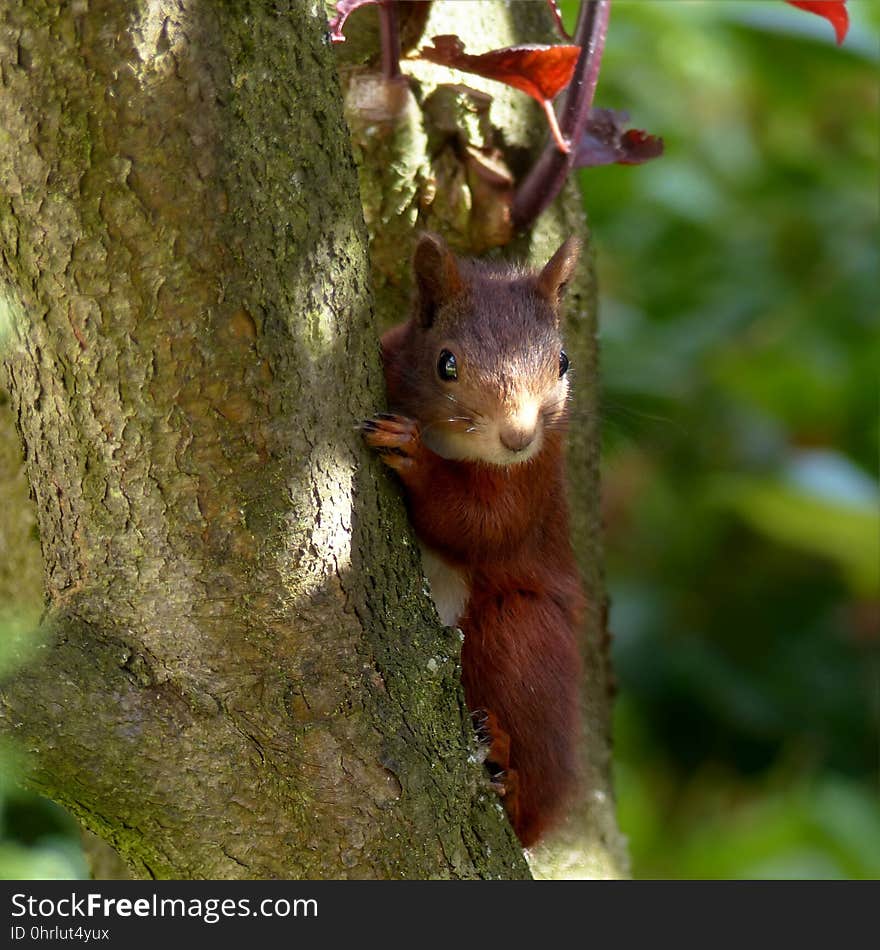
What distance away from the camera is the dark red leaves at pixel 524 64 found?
1829 mm

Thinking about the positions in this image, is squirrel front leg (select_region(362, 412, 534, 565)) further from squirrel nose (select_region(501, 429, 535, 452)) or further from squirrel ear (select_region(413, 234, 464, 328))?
squirrel ear (select_region(413, 234, 464, 328))

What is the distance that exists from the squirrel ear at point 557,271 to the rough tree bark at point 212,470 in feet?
1.77

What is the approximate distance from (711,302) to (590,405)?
1551 millimetres

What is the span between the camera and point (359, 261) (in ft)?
5.24

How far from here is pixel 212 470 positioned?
4.89 ft

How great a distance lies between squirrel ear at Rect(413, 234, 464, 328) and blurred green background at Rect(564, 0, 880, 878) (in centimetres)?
156

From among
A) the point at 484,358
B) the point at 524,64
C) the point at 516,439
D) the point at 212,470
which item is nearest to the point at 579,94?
the point at 524,64

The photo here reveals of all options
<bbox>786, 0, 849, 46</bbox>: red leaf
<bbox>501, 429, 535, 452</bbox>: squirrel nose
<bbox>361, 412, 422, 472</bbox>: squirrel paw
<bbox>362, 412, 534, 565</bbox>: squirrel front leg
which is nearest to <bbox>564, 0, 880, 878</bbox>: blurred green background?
<bbox>786, 0, 849, 46</bbox>: red leaf

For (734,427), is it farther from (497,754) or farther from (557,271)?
(497,754)

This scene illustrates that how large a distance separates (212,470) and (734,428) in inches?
113

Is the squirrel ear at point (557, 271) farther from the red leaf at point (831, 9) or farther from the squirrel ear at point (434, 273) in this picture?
the red leaf at point (831, 9)

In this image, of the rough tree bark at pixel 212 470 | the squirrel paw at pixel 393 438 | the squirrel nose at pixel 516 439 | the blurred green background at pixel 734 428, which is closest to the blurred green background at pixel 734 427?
the blurred green background at pixel 734 428

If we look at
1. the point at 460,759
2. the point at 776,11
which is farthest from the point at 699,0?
the point at 460,759
